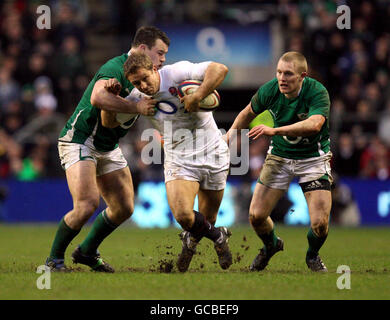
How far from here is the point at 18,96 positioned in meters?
17.8

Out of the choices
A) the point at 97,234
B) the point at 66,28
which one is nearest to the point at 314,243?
the point at 97,234

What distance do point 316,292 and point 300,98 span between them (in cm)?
230

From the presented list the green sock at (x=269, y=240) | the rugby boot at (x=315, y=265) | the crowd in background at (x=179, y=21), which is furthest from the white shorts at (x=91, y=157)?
the crowd in background at (x=179, y=21)

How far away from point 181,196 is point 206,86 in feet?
3.51

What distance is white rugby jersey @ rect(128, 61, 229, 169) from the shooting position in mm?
7773

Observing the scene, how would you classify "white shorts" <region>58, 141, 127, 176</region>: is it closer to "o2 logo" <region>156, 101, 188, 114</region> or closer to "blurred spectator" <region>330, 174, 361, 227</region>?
"o2 logo" <region>156, 101, 188, 114</region>

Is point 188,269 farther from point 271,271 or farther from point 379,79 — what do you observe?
point 379,79

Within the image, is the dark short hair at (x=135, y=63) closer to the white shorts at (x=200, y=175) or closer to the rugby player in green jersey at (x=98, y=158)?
the rugby player in green jersey at (x=98, y=158)

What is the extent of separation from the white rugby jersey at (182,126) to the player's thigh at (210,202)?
1.02 ft

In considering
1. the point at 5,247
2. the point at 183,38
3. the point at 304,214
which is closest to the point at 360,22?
the point at 183,38

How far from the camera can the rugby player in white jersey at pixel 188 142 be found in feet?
24.8

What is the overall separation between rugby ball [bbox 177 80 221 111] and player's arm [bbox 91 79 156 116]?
0.95 ft

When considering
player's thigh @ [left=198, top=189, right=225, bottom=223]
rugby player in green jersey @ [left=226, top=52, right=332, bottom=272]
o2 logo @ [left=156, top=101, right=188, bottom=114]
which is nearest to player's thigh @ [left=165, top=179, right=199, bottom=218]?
player's thigh @ [left=198, top=189, right=225, bottom=223]

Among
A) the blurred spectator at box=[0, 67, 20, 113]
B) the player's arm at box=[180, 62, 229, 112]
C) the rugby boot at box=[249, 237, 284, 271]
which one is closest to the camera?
the player's arm at box=[180, 62, 229, 112]
